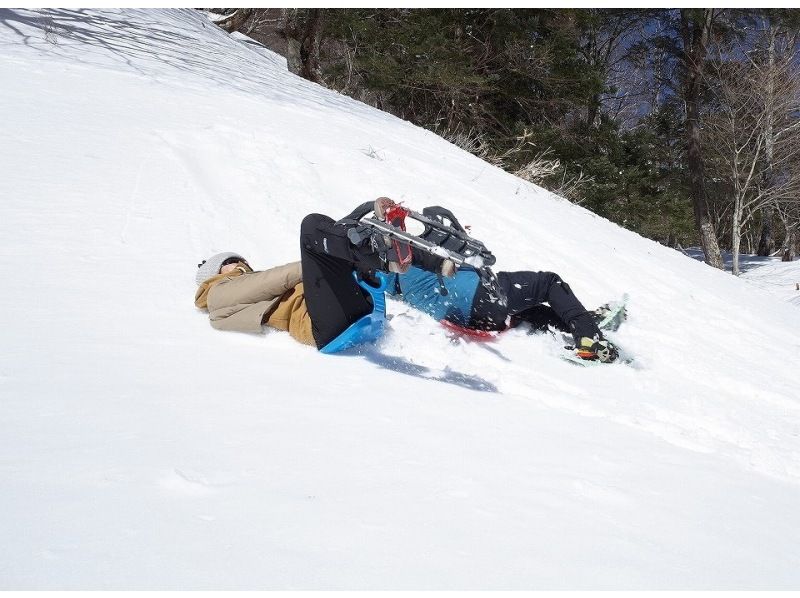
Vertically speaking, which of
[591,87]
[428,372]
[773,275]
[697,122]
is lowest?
[773,275]

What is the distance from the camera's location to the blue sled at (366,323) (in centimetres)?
267

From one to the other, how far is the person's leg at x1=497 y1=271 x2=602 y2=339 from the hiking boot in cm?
7

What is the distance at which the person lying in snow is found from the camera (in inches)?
97.3

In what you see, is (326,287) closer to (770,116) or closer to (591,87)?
(591,87)

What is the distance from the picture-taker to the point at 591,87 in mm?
10906

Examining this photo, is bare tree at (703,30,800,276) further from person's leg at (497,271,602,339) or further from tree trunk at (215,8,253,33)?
person's leg at (497,271,602,339)

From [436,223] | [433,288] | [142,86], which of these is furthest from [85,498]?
[142,86]

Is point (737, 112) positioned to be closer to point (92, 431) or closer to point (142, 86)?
point (142, 86)

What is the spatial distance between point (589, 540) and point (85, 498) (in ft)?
3.55

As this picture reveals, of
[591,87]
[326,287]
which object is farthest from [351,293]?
[591,87]

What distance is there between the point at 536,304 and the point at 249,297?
5.01 feet

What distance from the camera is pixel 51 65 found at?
5441 mm

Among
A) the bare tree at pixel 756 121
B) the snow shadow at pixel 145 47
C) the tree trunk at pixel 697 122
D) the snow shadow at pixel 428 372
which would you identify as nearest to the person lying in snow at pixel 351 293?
the snow shadow at pixel 428 372

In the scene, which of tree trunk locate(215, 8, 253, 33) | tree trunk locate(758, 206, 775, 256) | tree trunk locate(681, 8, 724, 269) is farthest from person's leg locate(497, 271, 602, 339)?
tree trunk locate(758, 206, 775, 256)
